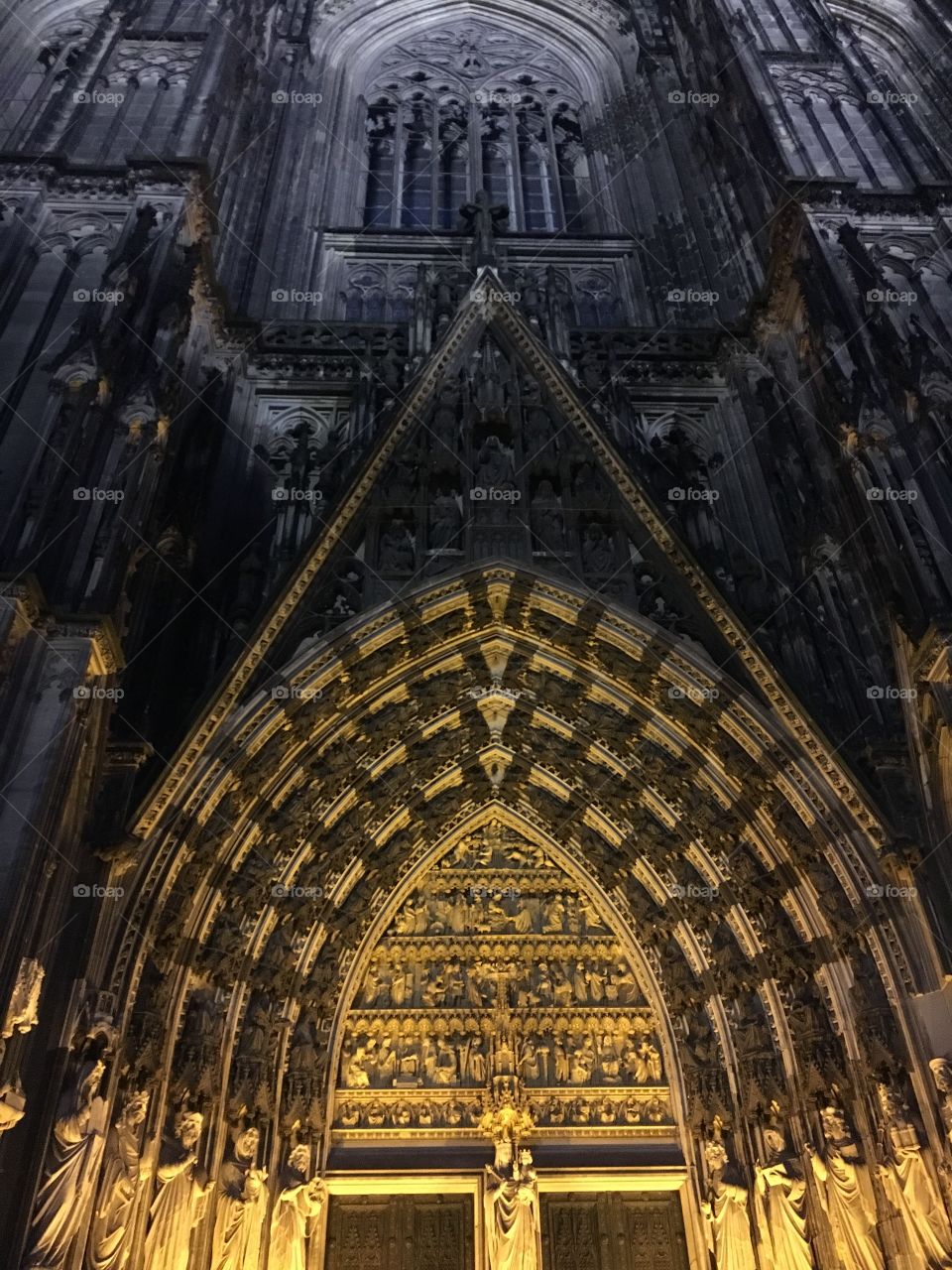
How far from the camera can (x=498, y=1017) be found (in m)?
9.66

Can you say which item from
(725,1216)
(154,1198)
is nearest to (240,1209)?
(154,1198)

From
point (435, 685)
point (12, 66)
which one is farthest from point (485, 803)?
point (12, 66)

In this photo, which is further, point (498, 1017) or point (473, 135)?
point (473, 135)

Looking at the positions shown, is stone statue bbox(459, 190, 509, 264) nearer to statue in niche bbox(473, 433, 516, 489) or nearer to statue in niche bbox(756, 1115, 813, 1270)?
statue in niche bbox(473, 433, 516, 489)

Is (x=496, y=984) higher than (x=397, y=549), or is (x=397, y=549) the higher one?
(x=397, y=549)

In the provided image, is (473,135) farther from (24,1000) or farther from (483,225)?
(24,1000)

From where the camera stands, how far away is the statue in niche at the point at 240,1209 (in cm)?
741

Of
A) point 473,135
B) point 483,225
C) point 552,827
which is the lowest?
point 552,827

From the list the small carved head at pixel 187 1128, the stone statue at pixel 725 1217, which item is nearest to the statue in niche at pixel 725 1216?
the stone statue at pixel 725 1217

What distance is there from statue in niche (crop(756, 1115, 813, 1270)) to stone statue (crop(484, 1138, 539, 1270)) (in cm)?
203

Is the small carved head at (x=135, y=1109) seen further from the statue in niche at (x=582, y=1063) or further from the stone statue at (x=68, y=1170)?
the statue in niche at (x=582, y=1063)

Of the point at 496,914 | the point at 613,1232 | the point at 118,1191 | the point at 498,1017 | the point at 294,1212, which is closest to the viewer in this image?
the point at 118,1191

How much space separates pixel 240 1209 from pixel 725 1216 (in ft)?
13.2

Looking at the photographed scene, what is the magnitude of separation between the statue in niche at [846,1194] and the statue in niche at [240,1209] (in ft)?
14.7
